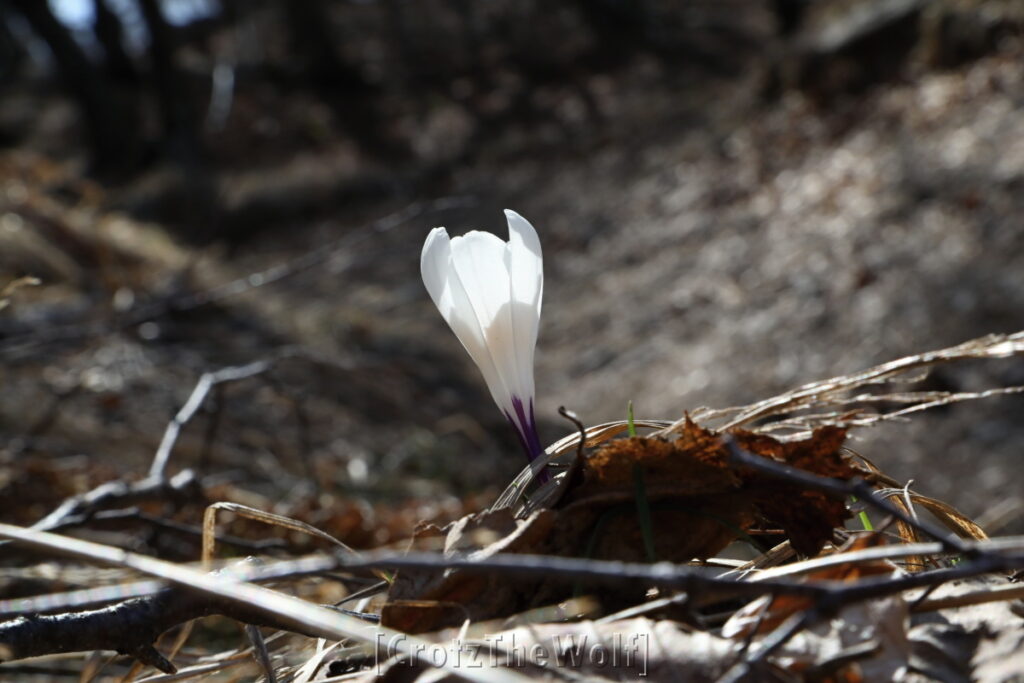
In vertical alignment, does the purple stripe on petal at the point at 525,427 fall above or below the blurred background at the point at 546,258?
below

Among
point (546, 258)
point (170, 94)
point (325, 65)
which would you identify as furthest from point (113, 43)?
point (546, 258)

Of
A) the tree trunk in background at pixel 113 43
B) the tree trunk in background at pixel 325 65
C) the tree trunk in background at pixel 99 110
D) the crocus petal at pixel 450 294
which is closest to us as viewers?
the crocus petal at pixel 450 294

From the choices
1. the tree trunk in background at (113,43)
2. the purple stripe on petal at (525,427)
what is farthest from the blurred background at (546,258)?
the purple stripe on petal at (525,427)

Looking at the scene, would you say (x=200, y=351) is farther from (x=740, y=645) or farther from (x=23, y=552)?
(x=740, y=645)

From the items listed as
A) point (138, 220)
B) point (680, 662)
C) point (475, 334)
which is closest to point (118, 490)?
point (475, 334)

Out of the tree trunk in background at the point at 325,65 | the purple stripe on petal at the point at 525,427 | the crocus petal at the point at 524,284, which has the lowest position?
the purple stripe on petal at the point at 525,427

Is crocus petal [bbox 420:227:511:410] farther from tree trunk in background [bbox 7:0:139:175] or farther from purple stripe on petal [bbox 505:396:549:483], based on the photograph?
tree trunk in background [bbox 7:0:139:175]

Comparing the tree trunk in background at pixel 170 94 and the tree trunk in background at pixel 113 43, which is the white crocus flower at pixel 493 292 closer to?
the tree trunk in background at pixel 170 94

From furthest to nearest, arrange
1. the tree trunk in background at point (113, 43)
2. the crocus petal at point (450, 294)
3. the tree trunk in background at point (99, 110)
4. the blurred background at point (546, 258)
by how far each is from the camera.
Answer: the tree trunk in background at point (113, 43), the tree trunk in background at point (99, 110), the blurred background at point (546, 258), the crocus petal at point (450, 294)
